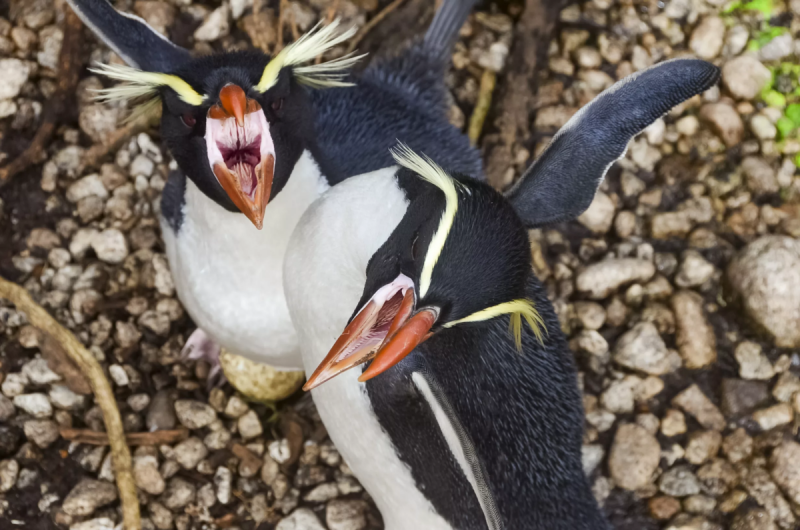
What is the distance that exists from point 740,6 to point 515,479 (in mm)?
1677

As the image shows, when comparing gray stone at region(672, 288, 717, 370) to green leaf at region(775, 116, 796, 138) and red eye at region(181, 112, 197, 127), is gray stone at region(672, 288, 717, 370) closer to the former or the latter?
green leaf at region(775, 116, 796, 138)

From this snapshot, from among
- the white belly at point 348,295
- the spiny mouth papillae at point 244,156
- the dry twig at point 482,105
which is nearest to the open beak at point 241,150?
the spiny mouth papillae at point 244,156

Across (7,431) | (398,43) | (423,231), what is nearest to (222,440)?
(7,431)

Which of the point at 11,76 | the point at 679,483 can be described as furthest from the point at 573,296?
the point at 11,76

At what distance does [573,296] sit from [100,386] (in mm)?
1149

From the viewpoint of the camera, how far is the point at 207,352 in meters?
1.73

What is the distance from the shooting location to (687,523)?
5.25ft

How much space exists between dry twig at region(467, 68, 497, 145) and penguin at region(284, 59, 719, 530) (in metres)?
0.73

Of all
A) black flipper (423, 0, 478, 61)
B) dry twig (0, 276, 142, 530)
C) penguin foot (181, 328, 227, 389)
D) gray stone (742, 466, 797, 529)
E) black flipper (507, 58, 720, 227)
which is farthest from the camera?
black flipper (423, 0, 478, 61)

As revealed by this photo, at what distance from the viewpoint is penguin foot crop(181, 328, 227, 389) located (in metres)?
1.72

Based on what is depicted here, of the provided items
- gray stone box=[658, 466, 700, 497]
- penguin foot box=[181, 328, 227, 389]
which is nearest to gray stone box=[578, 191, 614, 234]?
gray stone box=[658, 466, 700, 497]

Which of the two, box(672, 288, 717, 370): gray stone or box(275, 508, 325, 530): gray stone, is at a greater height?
box(672, 288, 717, 370): gray stone

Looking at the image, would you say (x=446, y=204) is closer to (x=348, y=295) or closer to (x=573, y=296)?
(x=348, y=295)

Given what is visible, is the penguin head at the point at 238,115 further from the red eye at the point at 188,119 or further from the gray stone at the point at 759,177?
the gray stone at the point at 759,177
